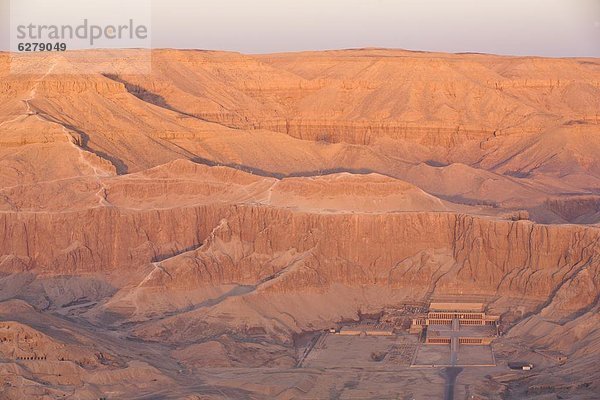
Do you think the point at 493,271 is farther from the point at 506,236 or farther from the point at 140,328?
the point at 140,328

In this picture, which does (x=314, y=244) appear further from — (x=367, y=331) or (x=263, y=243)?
(x=367, y=331)

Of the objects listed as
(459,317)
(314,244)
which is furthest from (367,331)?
(314,244)

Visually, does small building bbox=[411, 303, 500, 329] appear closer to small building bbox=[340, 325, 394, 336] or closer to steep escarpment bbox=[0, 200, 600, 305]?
small building bbox=[340, 325, 394, 336]

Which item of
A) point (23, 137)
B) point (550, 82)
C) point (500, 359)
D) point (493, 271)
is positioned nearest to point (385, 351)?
point (500, 359)

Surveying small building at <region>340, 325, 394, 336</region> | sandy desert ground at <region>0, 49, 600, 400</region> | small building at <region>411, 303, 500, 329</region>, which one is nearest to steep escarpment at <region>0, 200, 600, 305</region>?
sandy desert ground at <region>0, 49, 600, 400</region>

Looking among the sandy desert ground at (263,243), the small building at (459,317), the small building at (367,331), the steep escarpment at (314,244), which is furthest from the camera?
the steep escarpment at (314,244)

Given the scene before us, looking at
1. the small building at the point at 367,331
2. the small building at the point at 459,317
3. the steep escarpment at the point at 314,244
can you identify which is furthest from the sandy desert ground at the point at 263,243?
the small building at the point at 367,331

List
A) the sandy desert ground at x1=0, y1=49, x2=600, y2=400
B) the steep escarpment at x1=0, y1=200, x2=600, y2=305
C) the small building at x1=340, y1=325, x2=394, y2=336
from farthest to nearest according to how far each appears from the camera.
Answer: the steep escarpment at x1=0, y1=200, x2=600, y2=305 < the small building at x1=340, y1=325, x2=394, y2=336 < the sandy desert ground at x1=0, y1=49, x2=600, y2=400

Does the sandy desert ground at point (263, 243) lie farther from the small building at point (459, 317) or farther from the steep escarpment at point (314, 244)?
the small building at point (459, 317)
